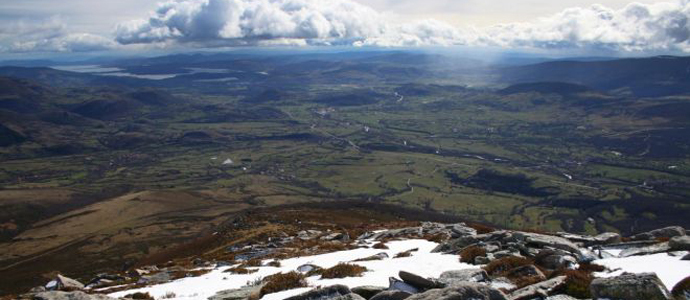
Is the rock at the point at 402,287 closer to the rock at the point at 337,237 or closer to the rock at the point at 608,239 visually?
the rock at the point at 608,239

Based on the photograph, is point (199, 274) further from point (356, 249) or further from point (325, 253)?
point (356, 249)

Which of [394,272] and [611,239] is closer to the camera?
[394,272]

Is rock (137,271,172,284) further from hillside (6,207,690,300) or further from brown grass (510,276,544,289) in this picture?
brown grass (510,276,544,289)

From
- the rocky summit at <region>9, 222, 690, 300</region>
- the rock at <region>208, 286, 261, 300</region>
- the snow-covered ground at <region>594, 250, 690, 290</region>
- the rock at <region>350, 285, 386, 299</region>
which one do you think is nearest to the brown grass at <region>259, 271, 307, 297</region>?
the rocky summit at <region>9, 222, 690, 300</region>

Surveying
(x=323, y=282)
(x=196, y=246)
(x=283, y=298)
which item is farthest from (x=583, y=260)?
(x=196, y=246)

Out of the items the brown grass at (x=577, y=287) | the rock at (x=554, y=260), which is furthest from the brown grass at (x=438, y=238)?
the brown grass at (x=577, y=287)

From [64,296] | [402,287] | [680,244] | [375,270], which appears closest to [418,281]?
[402,287]
